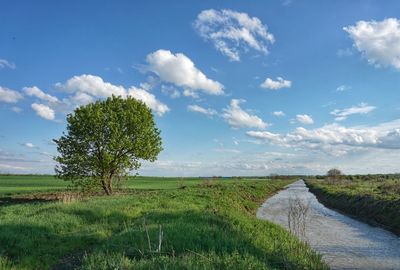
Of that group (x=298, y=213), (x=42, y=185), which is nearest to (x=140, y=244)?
(x=298, y=213)

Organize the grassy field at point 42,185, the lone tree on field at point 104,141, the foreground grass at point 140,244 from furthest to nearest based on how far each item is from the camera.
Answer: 1. the grassy field at point 42,185
2. the lone tree on field at point 104,141
3. the foreground grass at point 140,244

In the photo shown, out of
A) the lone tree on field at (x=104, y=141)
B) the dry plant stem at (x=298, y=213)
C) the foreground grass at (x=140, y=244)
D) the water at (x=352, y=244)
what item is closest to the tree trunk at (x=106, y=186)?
the lone tree on field at (x=104, y=141)

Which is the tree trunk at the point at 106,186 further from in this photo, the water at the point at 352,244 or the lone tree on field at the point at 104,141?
the water at the point at 352,244

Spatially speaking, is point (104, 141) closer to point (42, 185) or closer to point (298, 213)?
point (298, 213)

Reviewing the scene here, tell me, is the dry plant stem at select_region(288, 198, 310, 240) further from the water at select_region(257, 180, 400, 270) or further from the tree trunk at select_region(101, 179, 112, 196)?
the tree trunk at select_region(101, 179, 112, 196)

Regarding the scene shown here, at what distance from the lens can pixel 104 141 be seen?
3706cm

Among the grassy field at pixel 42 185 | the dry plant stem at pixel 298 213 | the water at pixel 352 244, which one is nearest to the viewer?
the dry plant stem at pixel 298 213

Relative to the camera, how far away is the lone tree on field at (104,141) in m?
36.3

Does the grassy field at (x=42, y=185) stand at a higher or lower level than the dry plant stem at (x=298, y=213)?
higher

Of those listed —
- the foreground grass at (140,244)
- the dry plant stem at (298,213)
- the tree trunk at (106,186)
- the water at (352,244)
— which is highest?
the tree trunk at (106,186)

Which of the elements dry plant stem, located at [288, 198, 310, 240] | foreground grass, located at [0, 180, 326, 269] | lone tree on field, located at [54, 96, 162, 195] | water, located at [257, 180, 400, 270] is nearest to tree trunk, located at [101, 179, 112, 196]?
lone tree on field, located at [54, 96, 162, 195]

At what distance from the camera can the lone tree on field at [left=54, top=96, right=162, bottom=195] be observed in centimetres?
3631

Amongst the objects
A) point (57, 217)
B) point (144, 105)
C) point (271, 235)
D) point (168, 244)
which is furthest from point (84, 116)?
point (168, 244)

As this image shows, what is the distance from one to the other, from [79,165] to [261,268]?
29290 mm
